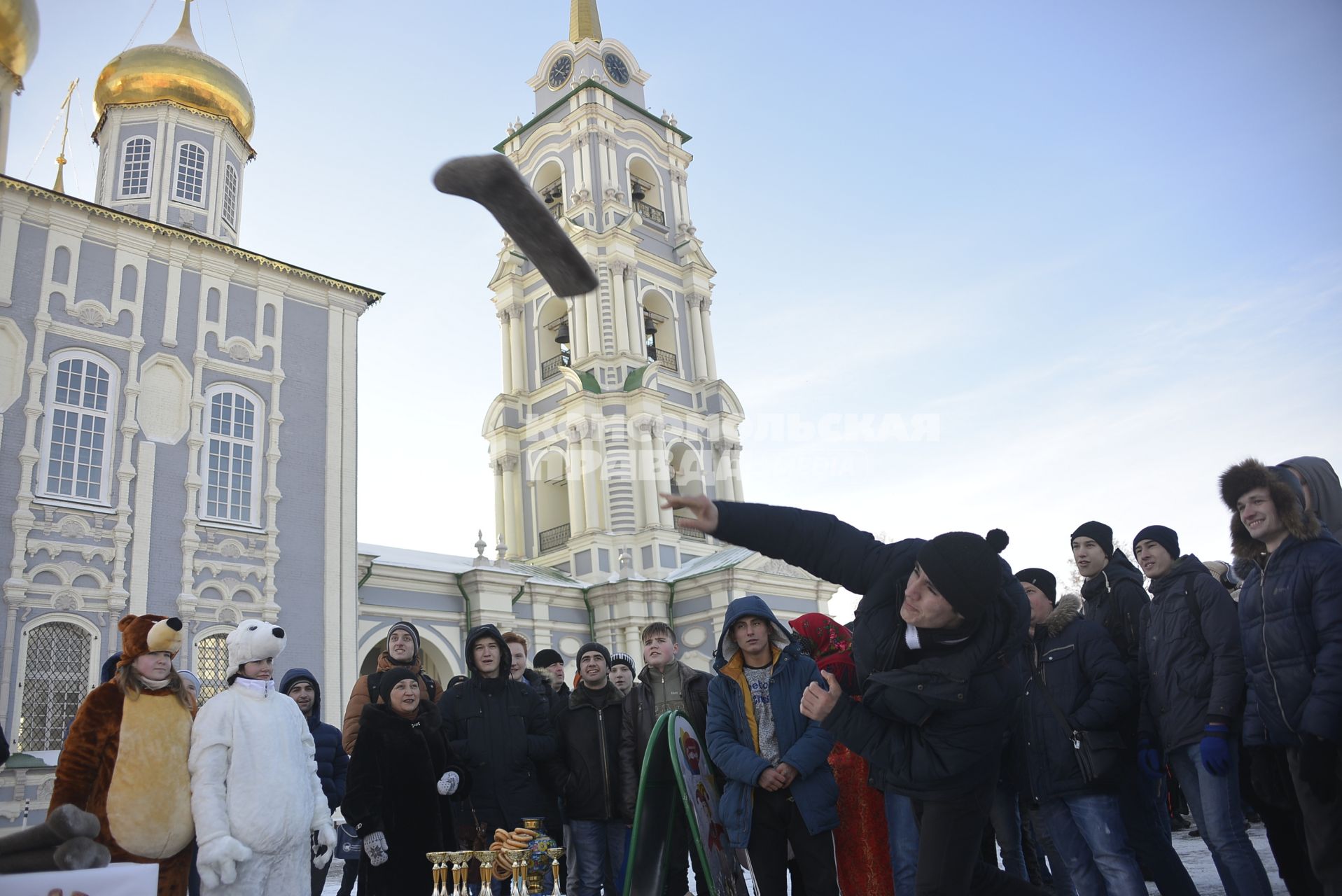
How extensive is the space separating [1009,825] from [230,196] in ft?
71.3

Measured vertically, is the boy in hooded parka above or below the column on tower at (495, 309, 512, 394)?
below

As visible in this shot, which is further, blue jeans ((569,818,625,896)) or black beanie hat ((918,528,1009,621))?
blue jeans ((569,818,625,896))

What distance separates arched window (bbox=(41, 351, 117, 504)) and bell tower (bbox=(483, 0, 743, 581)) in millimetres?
13632

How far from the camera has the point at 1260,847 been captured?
7523mm

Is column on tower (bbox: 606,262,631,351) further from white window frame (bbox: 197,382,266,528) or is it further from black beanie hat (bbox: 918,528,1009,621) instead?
black beanie hat (bbox: 918,528,1009,621)

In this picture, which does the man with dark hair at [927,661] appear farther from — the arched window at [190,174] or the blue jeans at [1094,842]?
the arched window at [190,174]

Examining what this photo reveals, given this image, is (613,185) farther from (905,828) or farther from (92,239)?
(905,828)

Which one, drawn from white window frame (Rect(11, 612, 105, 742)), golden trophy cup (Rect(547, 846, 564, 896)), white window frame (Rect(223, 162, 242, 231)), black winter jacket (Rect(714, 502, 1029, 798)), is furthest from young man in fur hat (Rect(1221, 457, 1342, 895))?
white window frame (Rect(223, 162, 242, 231))

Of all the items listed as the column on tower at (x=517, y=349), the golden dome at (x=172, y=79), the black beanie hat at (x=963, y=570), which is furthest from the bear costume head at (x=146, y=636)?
the column on tower at (x=517, y=349)

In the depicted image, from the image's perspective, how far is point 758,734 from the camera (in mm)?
5023

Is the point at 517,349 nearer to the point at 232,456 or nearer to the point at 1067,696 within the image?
the point at 232,456

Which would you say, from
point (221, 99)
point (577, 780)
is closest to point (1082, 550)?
point (577, 780)

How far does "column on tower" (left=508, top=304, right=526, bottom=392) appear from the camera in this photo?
31.6 m

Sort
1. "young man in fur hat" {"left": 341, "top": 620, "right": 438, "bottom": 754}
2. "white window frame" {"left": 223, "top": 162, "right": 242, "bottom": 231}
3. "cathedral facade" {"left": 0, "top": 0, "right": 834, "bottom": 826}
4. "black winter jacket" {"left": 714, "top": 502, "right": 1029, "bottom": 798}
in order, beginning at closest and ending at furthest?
"black winter jacket" {"left": 714, "top": 502, "right": 1029, "bottom": 798}
"young man in fur hat" {"left": 341, "top": 620, "right": 438, "bottom": 754}
"cathedral facade" {"left": 0, "top": 0, "right": 834, "bottom": 826}
"white window frame" {"left": 223, "top": 162, "right": 242, "bottom": 231}
